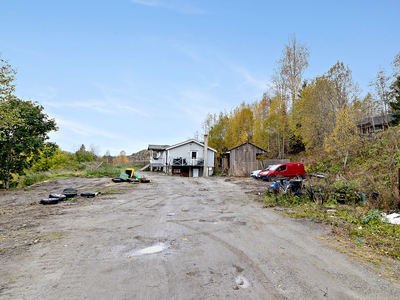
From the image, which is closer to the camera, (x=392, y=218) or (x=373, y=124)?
(x=392, y=218)

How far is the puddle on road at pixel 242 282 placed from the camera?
2.83m

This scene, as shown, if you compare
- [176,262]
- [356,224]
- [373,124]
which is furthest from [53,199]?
[373,124]

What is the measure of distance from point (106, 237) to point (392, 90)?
1238 inches

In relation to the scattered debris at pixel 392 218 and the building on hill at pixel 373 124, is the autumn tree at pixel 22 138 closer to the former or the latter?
the scattered debris at pixel 392 218

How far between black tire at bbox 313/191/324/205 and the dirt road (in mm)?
2785

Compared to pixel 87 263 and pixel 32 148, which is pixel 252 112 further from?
pixel 87 263

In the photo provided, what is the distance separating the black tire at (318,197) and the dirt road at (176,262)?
9.14ft

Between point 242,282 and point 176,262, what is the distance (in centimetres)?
116

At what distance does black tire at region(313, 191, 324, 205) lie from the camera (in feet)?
27.3

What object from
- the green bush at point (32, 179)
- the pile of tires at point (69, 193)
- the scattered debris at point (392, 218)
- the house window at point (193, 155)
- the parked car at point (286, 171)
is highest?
the house window at point (193, 155)

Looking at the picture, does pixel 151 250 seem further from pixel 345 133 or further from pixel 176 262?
pixel 345 133

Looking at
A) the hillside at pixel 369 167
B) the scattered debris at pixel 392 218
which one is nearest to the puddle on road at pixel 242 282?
the scattered debris at pixel 392 218

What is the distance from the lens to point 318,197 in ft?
27.8

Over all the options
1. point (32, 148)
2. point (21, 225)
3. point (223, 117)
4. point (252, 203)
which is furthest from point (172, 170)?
point (21, 225)
